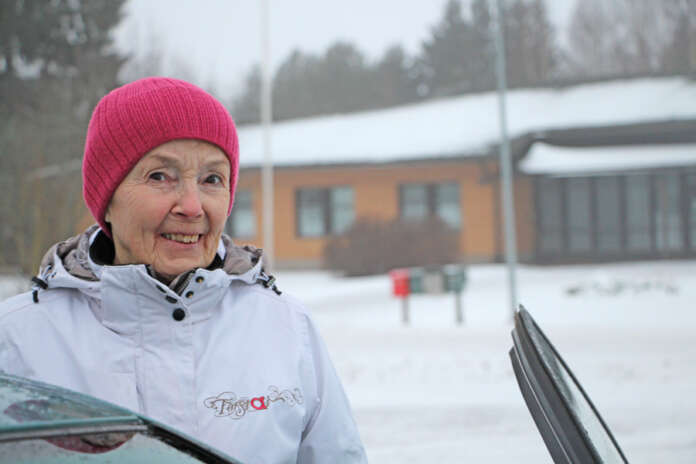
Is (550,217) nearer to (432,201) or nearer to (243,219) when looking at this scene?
(432,201)

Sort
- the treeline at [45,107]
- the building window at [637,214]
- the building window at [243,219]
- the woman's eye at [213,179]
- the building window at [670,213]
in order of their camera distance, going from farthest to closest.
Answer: the building window at [243,219]
the building window at [637,214]
the building window at [670,213]
the treeline at [45,107]
the woman's eye at [213,179]

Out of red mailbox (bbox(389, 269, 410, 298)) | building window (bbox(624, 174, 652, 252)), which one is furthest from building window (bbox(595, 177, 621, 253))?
red mailbox (bbox(389, 269, 410, 298))

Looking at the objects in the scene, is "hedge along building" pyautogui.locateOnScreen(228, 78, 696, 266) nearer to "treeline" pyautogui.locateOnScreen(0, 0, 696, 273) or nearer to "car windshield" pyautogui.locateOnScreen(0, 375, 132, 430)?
"treeline" pyautogui.locateOnScreen(0, 0, 696, 273)

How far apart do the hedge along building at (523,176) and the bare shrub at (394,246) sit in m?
0.84

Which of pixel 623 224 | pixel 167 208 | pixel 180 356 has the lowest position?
pixel 623 224

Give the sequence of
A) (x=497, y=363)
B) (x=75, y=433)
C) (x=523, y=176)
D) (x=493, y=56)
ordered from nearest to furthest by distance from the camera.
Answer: (x=75, y=433) < (x=497, y=363) < (x=523, y=176) < (x=493, y=56)

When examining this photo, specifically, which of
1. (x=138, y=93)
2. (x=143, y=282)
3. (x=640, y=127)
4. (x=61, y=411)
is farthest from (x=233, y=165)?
(x=640, y=127)

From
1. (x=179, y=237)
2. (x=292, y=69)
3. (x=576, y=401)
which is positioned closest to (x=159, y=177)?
(x=179, y=237)

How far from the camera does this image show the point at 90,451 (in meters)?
1.25

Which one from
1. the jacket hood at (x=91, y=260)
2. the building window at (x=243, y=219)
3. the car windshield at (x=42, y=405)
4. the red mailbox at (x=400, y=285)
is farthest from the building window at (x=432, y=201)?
the car windshield at (x=42, y=405)

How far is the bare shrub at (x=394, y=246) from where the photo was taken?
855 inches

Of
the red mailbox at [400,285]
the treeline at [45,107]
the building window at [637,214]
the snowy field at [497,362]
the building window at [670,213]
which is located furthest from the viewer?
the building window at [637,214]

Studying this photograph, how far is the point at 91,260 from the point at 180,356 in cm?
34

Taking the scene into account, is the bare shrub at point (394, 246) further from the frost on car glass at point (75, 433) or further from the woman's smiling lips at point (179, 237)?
the frost on car glass at point (75, 433)
